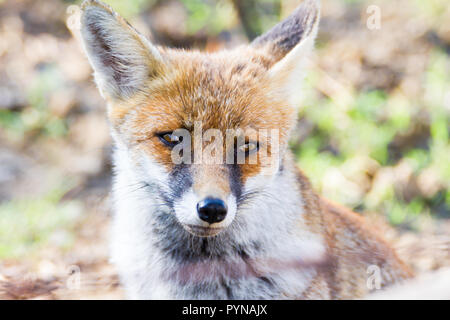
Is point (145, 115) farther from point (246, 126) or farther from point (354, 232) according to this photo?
point (354, 232)

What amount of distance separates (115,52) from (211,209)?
142 centimetres

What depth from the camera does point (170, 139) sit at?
300 centimetres

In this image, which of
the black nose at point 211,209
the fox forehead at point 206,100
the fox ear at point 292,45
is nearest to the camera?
the black nose at point 211,209

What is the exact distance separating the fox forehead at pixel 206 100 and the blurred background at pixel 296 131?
6.52 ft

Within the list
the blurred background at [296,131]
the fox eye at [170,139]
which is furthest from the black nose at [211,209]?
the blurred background at [296,131]

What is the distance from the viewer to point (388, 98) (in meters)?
6.93

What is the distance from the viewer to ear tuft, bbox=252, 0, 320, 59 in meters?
3.42

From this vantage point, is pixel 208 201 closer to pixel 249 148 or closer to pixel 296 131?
pixel 249 148

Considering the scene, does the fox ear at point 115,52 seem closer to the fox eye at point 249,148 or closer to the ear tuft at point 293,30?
the fox eye at point 249,148

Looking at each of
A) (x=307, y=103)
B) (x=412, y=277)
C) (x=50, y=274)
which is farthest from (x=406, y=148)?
(x=50, y=274)

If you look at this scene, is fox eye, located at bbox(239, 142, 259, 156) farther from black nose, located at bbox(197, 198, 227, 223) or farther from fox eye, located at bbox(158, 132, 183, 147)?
black nose, located at bbox(197, 198, 227, 223)

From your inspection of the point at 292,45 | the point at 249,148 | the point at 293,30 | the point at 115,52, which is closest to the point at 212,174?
the point at 249,148

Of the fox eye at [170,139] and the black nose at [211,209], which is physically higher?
the fox eye at [170,139]

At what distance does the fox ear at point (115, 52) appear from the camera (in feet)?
10.1
